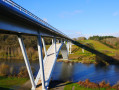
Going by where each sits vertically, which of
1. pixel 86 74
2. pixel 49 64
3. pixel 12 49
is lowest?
pixel 86 74

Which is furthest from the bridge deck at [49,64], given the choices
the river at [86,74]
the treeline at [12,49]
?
the treeline at [12,49]

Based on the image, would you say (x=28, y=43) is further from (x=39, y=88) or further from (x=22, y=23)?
(x=22, y=23)

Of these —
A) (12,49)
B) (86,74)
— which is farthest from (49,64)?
(12,49)

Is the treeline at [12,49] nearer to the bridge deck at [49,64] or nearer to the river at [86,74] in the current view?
the river at [86,74]

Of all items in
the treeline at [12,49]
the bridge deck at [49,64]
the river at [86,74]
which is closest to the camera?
the bridge deck at [49,64]

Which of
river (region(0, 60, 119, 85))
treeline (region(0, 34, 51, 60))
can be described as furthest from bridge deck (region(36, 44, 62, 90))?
A: treeline (region(0, 34, 51, 60))

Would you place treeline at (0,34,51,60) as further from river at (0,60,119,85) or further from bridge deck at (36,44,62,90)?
bridge deck at (36,44,62,90)

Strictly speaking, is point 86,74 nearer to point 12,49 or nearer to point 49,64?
point 49,64

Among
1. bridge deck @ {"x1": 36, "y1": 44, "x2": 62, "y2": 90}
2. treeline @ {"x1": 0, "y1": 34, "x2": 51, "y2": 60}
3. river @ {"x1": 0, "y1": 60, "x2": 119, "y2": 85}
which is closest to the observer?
bridge deck @ {"x1": 36, "y1": 44, "x2": 62, "y2": 90}

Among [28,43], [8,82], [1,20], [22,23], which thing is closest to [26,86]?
[8,82]

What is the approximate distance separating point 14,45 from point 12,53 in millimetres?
2818

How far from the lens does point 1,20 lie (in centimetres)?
638

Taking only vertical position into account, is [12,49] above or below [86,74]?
above

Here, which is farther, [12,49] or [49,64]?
[12,49]
